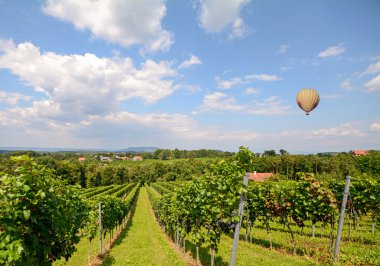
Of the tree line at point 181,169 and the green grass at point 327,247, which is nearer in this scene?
the green grass at point 327,247

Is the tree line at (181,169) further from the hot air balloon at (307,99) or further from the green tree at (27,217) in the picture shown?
the green tree at (27,217)

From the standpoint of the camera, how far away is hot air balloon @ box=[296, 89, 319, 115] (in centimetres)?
1728

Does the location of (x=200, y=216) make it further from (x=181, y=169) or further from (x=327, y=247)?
(x=181, y=169)

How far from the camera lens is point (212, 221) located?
828 centimetres

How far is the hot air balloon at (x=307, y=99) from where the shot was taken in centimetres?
1728

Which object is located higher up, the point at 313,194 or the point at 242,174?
the point at 242,174

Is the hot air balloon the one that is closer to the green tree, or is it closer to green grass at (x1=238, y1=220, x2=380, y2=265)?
green grass at (x1=238, y1=220, x2=380, y2=265)

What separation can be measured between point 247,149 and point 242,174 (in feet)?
2.30

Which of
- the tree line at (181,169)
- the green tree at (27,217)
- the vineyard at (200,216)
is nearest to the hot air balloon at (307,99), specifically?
the vineyard at (200,216)

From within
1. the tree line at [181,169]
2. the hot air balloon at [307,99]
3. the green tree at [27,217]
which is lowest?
the tree line at [181,169]

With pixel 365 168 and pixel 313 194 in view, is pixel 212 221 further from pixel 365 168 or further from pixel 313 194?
pixel 365 168

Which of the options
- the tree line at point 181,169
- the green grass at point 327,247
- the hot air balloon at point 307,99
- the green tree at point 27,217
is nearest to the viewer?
the green tree at point 27,217

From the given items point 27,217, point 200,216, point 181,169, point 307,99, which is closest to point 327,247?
point 200,216

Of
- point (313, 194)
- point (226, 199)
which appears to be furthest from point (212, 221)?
point (313, 194)
